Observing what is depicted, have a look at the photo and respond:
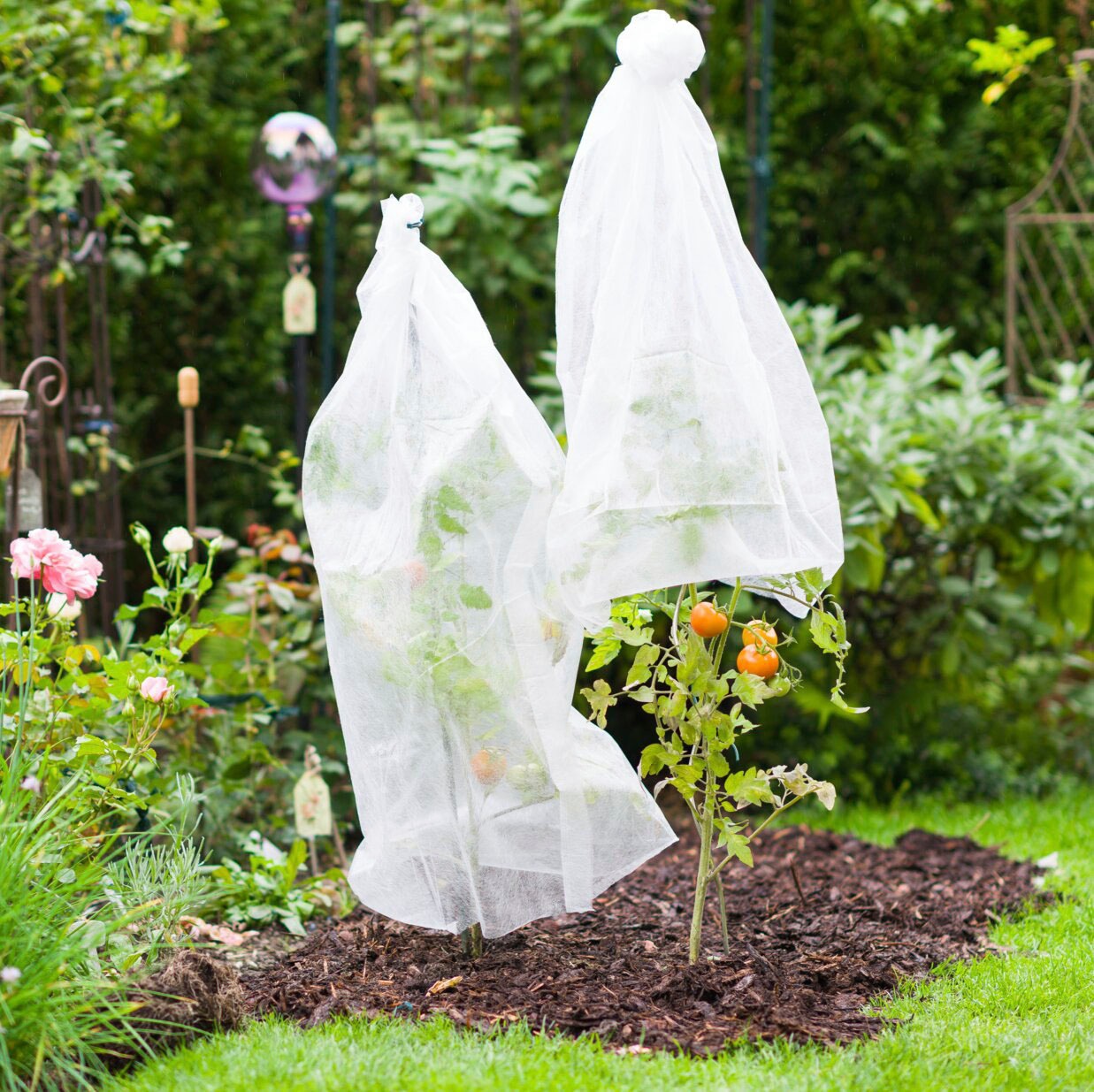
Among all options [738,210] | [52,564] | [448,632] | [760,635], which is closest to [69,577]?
[52,564]

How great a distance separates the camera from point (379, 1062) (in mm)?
2146

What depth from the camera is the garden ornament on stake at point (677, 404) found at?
2.28m

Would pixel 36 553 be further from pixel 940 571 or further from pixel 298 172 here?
pixel 940 571

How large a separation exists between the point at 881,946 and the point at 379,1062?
124 centimetres

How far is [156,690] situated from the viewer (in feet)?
8.80

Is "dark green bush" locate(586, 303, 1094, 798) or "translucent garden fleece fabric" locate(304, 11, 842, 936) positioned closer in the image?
"translucent garden fleece fabric" locate(304, 11, 842, 936)

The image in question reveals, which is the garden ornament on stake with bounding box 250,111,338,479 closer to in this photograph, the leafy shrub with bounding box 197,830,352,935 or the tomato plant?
the leafy shrub with bounding box 197,830,352,935

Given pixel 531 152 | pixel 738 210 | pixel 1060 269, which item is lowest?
pixel 1060 269

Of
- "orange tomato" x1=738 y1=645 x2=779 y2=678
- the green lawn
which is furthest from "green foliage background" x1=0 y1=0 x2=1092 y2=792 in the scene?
"orange tomato" x1=738 y1=645 x2=779 y2=678

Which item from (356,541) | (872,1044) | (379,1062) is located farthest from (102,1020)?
(872,1044)

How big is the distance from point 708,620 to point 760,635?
0.52 ft

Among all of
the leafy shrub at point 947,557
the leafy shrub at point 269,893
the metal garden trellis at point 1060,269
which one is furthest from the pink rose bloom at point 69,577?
the metal garden trellis at point 1060,269

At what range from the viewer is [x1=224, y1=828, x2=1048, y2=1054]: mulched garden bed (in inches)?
93.9

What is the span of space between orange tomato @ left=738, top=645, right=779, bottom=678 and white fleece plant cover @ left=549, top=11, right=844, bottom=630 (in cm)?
18
